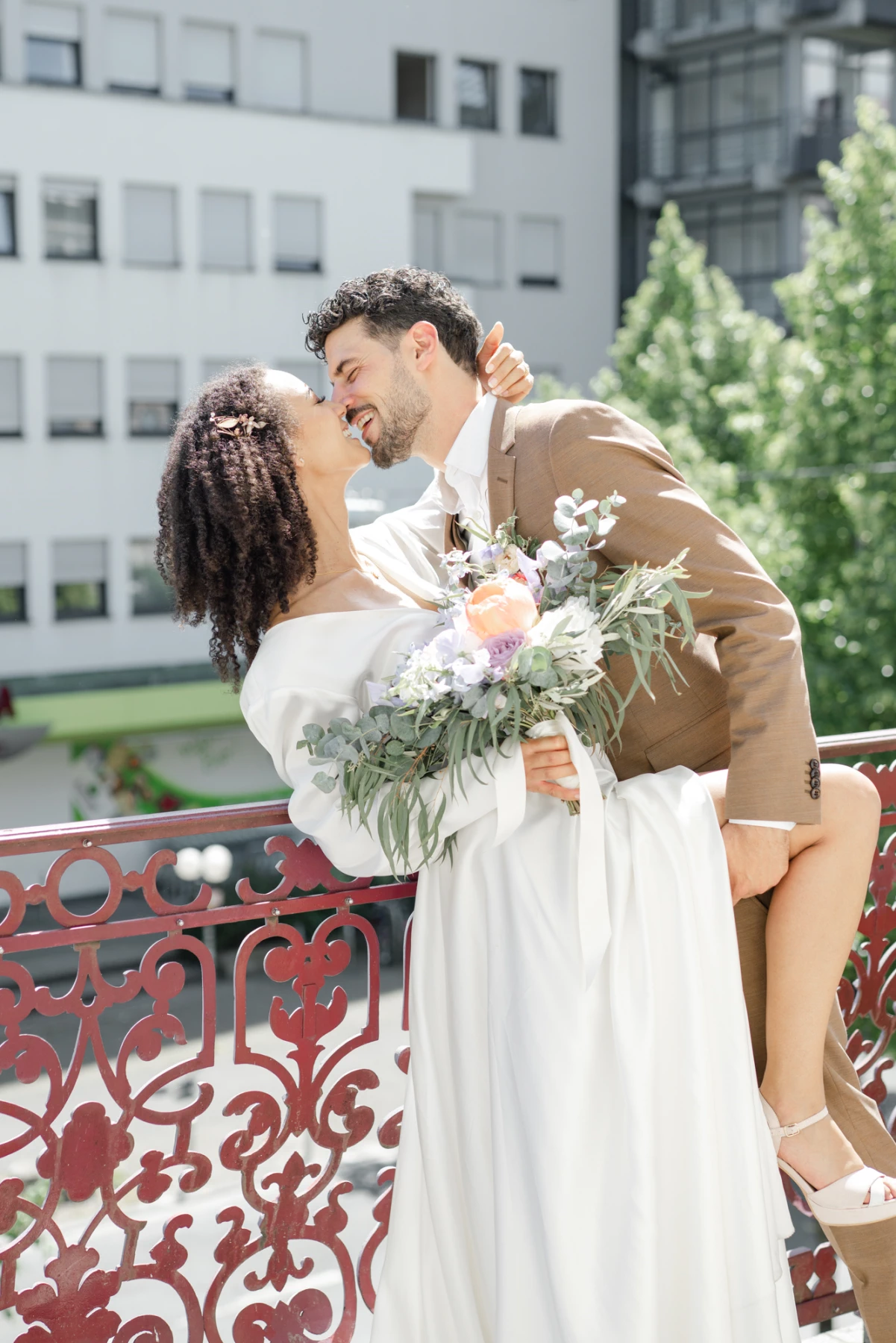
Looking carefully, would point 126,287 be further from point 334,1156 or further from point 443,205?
point 334,1156

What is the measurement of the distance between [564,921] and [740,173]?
3001 centimetres

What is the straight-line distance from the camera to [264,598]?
279 cm

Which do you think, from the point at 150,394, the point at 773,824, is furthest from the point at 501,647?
the point at 150,394

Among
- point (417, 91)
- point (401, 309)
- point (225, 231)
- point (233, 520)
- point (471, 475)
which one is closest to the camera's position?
point (233, 520)

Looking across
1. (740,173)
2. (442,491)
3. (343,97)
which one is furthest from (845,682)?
(740,173)

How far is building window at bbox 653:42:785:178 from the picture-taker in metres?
29.3

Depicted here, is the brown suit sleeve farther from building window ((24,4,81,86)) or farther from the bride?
building window ((24,4,81,86))

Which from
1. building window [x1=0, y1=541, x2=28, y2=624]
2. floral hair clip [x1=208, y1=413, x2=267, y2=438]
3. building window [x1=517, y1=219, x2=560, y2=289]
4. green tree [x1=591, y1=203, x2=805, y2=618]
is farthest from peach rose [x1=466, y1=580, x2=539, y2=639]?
building window [x1=517, y1=219, x2=560, y2=289]

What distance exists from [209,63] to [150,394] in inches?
230

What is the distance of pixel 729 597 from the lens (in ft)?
8.58

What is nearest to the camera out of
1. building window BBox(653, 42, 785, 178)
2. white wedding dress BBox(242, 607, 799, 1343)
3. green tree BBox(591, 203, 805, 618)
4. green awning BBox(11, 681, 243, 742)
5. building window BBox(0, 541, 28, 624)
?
white wedding dress BBox(242, 607, 799, 1343)

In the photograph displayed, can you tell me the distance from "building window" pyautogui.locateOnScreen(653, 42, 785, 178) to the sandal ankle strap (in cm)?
2957

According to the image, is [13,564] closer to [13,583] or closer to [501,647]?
[13,583]

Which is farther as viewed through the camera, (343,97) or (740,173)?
(740,173)
